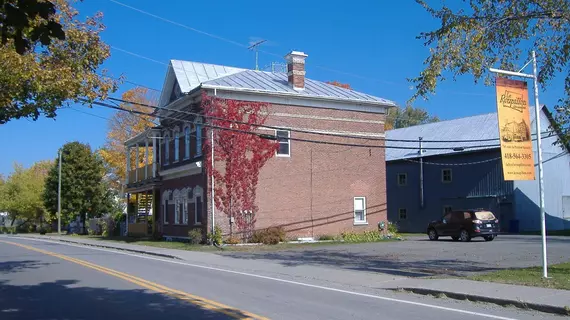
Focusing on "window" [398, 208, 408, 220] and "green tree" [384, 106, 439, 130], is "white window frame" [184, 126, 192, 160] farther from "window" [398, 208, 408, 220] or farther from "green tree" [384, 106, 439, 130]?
"green tree" [384, 106, 439, 130]

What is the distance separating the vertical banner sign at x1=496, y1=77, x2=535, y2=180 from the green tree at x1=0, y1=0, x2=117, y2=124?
10.6 m

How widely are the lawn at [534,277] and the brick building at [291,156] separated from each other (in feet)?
54.2

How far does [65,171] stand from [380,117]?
1407 inches

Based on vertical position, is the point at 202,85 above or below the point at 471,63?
above

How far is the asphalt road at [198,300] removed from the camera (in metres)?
9.70

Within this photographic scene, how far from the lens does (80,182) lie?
56656 mm

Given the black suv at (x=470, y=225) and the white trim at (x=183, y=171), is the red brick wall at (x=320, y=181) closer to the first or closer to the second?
the white trim at (x=183, y=171)

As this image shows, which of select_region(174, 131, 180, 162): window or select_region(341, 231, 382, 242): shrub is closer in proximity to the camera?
select_region(341, 231, 382, 242): shrub

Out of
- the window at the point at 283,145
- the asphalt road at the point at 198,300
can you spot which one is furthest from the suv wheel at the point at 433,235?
the asphalt road at the point at 198,300

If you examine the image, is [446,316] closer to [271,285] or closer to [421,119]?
[271,285]

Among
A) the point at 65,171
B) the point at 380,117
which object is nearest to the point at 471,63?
the point at 380,117

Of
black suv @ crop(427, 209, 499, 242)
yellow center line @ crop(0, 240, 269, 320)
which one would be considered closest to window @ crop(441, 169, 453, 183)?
black suv @ crop(427, 209, 499, 242)

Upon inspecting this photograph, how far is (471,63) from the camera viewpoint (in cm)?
1473

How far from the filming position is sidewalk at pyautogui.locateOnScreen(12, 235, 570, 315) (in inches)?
412
